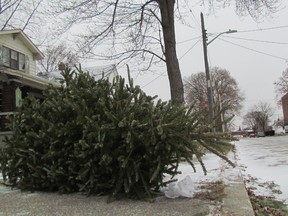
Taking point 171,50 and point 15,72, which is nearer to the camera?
point 171,50

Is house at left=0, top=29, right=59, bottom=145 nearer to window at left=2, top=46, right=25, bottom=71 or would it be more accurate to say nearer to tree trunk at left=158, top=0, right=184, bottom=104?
window at left=2, top=46, right=25, bottom=71

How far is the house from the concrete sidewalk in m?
9.18

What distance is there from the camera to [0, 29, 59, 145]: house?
16.8m

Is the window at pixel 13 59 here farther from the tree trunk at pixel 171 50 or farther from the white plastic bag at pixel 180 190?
the white plastic bag at pixel 180 190

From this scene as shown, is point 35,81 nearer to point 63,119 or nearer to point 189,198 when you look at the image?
point 63,119

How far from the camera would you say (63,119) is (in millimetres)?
5695

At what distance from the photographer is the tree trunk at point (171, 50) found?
13.3 meters

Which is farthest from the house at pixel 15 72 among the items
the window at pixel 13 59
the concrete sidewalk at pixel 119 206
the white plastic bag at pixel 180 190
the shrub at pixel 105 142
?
the white plastic bag at pixel 180 190

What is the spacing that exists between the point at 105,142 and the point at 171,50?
892cm

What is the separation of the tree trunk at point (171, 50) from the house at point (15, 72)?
190 inches

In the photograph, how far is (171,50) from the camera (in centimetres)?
1349

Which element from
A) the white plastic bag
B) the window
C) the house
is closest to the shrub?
the white plastic bag

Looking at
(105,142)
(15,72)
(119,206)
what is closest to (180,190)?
(119,206)

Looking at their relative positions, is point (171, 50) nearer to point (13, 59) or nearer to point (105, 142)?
point (105, 142)
